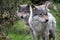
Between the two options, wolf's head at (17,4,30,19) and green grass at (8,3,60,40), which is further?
green grass at (8,3,60,40)

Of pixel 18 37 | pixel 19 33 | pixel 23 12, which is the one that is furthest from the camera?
pixel 19 33

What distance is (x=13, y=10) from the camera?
34.8 ft

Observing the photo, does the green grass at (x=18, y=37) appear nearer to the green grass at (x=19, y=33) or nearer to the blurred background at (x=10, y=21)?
the green grass at (x=19, y=33)

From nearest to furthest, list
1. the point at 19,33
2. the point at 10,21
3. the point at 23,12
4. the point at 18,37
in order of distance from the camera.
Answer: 1. the point at 23,12
2. the point at 18,37
3. the point at 19,33
4. the point at 10,21

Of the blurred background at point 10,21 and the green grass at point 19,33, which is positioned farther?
the blurred background at point 10,21

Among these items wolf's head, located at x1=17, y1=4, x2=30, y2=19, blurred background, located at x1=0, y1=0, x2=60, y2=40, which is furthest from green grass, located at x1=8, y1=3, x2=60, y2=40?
wolf's head, located at x1=17, y1=4, x2=30, y2=19

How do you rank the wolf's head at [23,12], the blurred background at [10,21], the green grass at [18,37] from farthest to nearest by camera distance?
the blurred background at [10,21]
the green grass at [18,37]
the wolf's head at [23,12]

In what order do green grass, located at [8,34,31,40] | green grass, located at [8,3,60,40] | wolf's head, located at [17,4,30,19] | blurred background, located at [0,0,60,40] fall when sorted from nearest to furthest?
wolf's head, located at [17,4,30,19]
green grass, located at [8,34,31,40]
green grass, located at [8,3,60,40]
blurred background, located at [0,0,60,40]

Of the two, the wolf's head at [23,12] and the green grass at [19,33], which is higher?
the wolf's head at [23,12]

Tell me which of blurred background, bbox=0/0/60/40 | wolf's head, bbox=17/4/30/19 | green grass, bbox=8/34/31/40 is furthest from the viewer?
blurred background, bbox=0/0/60/40

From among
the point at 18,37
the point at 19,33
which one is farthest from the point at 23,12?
the point at 19,33

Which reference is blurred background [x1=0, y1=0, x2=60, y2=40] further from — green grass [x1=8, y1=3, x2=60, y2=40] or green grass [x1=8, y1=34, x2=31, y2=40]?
green grass [x1=8, y1=34, x2=31, y2=40]

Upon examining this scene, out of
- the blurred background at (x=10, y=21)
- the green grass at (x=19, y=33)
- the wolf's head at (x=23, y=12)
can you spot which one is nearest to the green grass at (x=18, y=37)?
the green grass at (x=19, y=33)

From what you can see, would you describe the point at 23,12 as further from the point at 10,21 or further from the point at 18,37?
the point at 10,21
